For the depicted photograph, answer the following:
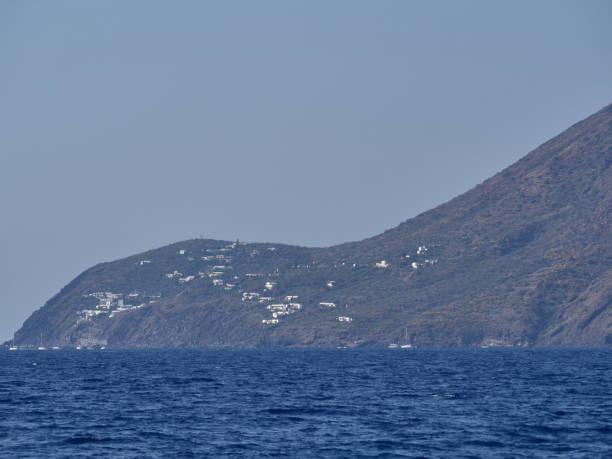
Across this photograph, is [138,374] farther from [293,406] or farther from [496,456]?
[496,456]

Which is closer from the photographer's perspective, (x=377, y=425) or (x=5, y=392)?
(x=377, y=425)

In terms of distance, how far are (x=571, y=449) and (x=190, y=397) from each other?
145ft

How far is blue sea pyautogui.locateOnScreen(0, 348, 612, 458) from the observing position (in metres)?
61.0

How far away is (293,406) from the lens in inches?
3346

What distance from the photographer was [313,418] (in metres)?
75.6

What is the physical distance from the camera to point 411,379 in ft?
399

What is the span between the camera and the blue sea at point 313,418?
2403 inches

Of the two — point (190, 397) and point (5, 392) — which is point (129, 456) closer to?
point (190, 397)

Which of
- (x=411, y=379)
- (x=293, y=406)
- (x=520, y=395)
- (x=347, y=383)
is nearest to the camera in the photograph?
(x=293, y=406)

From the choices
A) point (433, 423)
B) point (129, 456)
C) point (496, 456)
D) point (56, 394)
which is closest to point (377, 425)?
point (433, 423)

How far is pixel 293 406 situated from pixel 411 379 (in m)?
39.2

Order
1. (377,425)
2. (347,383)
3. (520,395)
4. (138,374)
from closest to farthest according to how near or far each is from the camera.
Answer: (377,425), (520,395), (347,383), (138,374)

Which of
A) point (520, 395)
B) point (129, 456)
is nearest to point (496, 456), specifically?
point (129, 456)

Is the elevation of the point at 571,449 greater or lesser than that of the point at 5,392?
lesser
